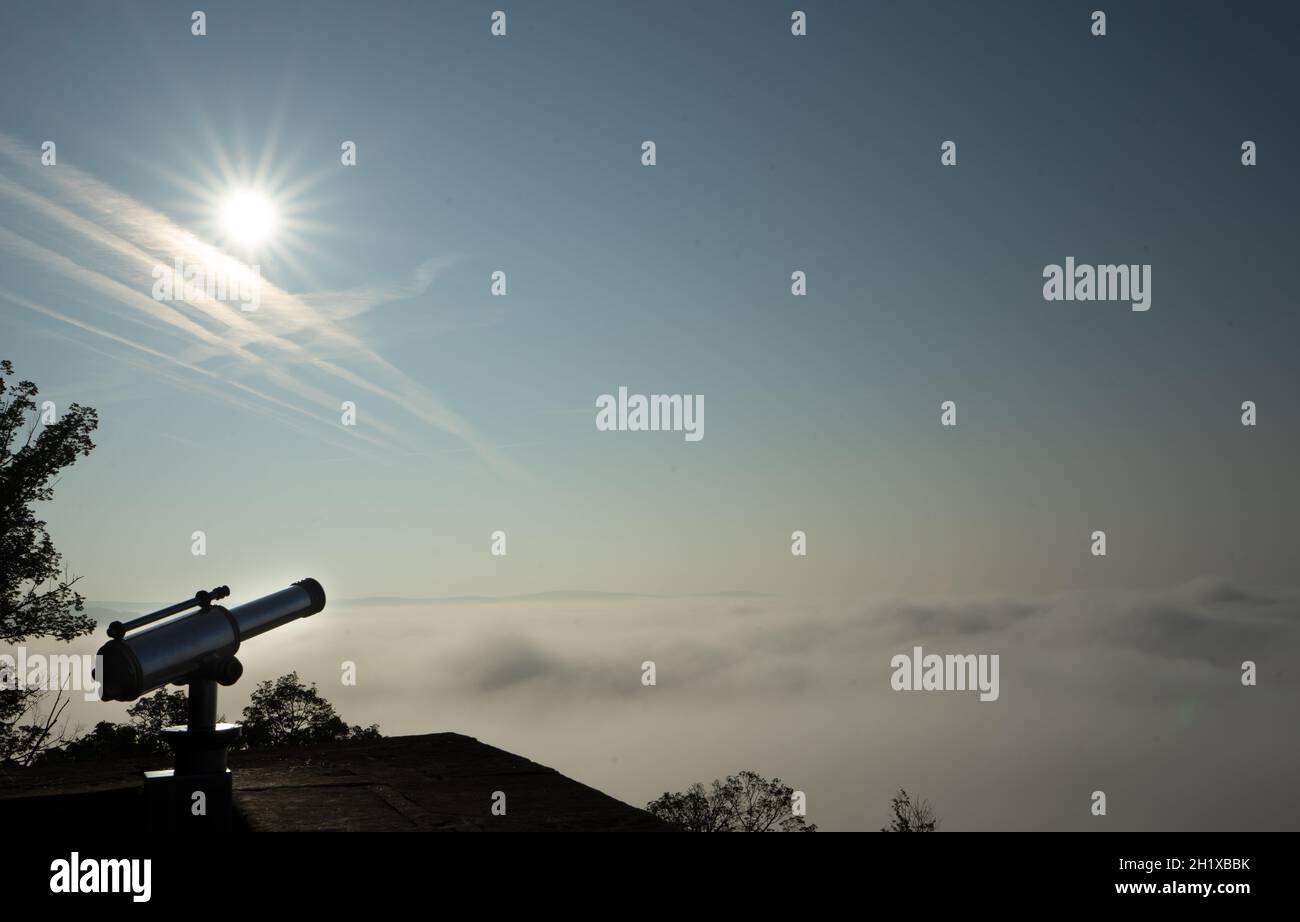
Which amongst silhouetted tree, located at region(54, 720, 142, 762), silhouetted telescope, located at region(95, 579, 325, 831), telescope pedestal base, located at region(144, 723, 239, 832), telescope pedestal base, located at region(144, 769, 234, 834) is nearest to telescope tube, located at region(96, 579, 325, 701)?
silhouetted telescope, located at region(95, 579, 325, 831)

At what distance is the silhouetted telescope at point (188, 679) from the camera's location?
3.56 meters

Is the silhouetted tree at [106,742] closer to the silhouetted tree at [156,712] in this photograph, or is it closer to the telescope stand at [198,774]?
the silhouetted tree at [156,712]

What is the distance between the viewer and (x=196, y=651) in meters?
3.84

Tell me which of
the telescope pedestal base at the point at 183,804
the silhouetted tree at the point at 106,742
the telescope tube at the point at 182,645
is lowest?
the silhouetted tree at the point at 106,742

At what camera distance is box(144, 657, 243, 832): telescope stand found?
3.72m

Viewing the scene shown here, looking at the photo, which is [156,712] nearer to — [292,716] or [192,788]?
[292,716]

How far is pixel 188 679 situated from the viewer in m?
3.90

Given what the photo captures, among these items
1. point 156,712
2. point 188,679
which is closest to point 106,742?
point 156,712

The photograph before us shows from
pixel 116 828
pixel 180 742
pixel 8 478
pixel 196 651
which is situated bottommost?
pixel 116 828

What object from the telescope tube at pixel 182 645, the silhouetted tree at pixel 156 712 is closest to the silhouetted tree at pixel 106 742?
the silhouetted tree at pixel 156 712

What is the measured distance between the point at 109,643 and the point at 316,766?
3031 mm

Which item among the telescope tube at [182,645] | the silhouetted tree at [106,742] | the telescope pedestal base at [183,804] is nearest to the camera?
the telescope tube at [182,645]
